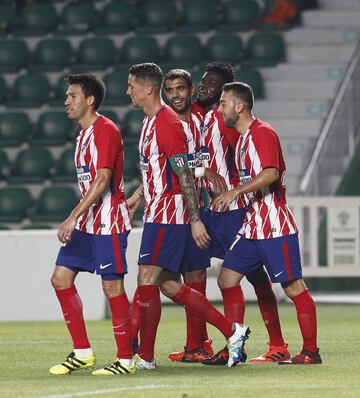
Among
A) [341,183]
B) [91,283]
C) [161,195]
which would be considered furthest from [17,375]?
[341,183]

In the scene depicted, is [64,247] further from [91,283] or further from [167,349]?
[91,283]

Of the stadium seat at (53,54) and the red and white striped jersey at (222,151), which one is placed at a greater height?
the stadium seat at (53,54)

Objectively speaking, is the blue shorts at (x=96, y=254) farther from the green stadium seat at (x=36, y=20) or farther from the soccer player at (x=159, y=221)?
the green stadium seat at (x=36, y=20)

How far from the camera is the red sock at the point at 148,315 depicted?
805 cm

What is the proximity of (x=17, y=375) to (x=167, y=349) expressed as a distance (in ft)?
6.30

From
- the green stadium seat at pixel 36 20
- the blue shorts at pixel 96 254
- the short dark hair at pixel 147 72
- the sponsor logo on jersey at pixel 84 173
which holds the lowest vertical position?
the blue shorts at pixel 96 254

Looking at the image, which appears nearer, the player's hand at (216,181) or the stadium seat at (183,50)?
the player's hand at (216,181)

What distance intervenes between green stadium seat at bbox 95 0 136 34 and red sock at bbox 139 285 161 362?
1197 centimetres

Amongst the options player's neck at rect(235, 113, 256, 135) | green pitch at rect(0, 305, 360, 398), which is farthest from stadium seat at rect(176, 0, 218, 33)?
player's neck at rect(235, 113, 256, 135)

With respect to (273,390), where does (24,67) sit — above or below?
above

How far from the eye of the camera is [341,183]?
1678 centimetres

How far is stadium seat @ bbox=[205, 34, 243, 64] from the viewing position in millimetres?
18766

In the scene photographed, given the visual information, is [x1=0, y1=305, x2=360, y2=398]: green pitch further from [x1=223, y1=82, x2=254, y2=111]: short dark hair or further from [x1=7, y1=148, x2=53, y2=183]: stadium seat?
[x1=7, y1=148, x2=53, y2=183]: stadium seat

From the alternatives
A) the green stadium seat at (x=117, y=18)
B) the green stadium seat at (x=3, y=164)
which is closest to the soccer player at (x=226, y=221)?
the green stadium seat at (x=3, y=164)
